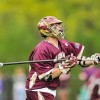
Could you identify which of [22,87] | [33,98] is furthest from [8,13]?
Result: [33,98]

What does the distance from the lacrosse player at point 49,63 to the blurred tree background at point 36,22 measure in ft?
62.0

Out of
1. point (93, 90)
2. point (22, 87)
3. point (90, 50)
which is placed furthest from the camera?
point (90, 50)

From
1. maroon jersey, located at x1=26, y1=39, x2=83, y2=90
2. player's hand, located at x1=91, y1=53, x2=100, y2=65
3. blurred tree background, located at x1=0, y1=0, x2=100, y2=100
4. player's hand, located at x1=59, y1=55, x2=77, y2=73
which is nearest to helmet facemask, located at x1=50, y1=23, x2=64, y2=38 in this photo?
maroon jersey, located at x1=26, y1=39, x2=83, y2=90

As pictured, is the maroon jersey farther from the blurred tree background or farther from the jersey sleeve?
the blurred tree background

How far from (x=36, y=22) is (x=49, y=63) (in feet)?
66.8

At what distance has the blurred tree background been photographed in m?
36.1

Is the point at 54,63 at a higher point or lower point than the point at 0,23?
lower

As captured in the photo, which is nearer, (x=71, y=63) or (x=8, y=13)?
(x=71, y=63)

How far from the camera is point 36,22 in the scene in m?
36.3

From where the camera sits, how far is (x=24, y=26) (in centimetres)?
3650

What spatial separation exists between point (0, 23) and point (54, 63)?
2173 centimetres

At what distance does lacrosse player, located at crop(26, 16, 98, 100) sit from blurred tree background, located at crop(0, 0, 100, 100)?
1890cm

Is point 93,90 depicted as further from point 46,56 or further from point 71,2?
point 71,2

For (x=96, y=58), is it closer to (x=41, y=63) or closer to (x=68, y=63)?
(x=68, y=63)
